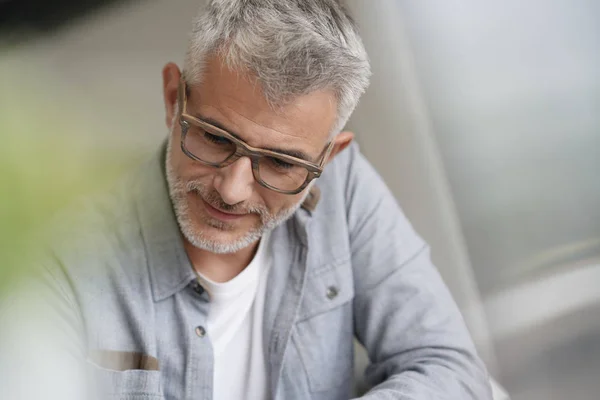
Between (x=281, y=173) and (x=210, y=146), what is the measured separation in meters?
0.10

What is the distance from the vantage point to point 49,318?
2.18 feet

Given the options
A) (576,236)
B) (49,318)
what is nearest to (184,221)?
(49,318)

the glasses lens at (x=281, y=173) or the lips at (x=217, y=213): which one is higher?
the glasses lens at (x=281, y=173)

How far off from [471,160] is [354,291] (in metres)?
0.54

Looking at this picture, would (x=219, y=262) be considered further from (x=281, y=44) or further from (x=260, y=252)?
(x=281, y=44)

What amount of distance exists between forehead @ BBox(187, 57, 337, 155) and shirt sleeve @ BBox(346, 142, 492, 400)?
279 millimetres

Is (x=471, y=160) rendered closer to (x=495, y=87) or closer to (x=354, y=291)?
(x=495, y=87)

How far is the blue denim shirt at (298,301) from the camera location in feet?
2.92

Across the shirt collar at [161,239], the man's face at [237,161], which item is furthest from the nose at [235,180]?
the shirt collar at [161,239]

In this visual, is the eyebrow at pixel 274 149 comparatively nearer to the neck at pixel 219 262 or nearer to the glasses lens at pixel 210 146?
the glasses lens at pixel 210 146

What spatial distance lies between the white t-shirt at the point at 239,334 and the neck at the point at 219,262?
0.06 feet

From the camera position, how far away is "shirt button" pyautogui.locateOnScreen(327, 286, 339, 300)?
1045 millimetres

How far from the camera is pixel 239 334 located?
1.00 meters

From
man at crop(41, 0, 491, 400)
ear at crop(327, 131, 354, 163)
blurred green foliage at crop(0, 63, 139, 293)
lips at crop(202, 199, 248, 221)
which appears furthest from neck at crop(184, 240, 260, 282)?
blurred green foliage at crop(0, 63, 139, 293)
